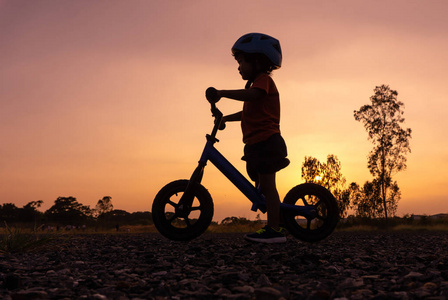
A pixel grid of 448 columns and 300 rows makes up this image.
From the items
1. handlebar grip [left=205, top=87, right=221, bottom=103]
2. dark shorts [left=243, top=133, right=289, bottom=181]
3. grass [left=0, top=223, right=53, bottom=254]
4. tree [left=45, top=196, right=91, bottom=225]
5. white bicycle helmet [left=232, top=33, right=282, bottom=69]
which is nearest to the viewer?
handlebar grip [left=205, top=87, right=221, bottom=103]

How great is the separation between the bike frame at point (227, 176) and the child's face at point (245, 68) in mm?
645

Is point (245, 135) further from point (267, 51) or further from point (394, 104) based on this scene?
point (394, 104)

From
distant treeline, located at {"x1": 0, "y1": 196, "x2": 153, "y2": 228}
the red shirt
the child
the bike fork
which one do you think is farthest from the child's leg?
distant treeline, located at {"x1": 0, "y1": 196, "x2": 153, "y2": 228}

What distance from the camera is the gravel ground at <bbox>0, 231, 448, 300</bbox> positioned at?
279cm

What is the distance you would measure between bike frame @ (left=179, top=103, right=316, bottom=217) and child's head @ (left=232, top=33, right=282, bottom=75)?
811 mm

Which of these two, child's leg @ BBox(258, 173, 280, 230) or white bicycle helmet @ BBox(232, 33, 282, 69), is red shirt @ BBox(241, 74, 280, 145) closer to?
white bicycle helmet @ BBox(232, 33, 282, 69)

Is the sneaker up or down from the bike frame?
down

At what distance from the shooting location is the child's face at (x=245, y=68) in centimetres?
547

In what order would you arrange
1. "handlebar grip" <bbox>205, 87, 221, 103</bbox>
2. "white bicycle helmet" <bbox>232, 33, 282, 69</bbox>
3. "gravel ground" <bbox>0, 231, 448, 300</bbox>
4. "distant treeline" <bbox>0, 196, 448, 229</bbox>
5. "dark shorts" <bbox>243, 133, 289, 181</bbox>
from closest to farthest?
"gravel ground" <bbox>0, 231, 448, 300</bbox>
"handlebar grip" <bbox>205, 87, 221, 103</bbox>
"dark shorts" <bbox>243, 133, 289, 181</bbox>
"white bicycle helmet" <bbox>232, 33, 282, 69</bbox>
"distant treeline" <bbox>0, 196, 448, 229</bbox>

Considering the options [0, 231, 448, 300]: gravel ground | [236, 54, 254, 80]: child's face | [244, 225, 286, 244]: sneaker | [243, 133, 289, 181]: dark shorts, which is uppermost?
[236, 54, 254, 80]: child's face

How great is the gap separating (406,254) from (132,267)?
10.3 feet

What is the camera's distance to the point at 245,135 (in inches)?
212

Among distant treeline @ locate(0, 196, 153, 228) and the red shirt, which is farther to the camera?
distant treeline @ locate(0, 196, 153, 228)

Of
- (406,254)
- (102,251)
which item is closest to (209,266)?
(102,251)
